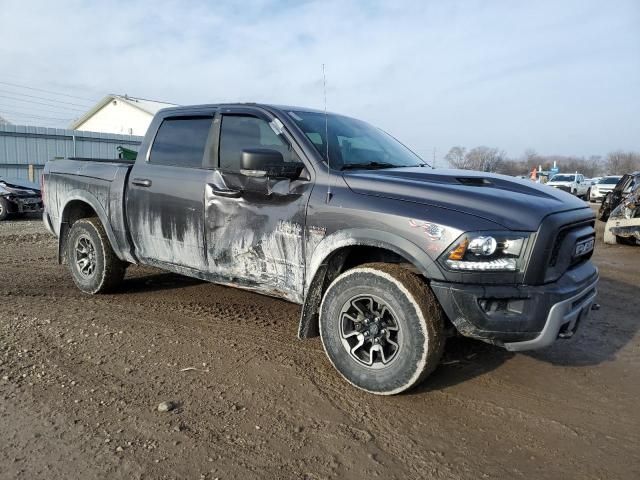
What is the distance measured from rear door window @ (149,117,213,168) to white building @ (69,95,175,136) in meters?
39.1

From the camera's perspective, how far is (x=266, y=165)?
3549 millimetres


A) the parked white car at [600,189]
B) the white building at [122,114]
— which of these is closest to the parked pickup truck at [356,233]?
the parked white car at [600,189]

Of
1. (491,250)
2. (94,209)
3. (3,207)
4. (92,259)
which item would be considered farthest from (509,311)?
(3,207)

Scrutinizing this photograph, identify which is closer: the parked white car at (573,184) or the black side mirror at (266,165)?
the black side mirror at (266,165)

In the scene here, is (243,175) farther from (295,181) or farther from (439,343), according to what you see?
(439,343)

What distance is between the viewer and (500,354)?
4094 mm

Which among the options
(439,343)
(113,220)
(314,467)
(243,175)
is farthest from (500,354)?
(113,220)

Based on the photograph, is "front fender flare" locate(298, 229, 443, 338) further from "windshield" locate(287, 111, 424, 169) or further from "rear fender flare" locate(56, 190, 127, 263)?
"rear fender flare" locate(56, 190, 127, 263)

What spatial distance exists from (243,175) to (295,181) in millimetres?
503

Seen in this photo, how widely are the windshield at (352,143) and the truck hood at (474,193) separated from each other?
10.9 inches

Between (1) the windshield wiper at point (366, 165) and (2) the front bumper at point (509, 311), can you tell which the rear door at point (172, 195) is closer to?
(1) the windshield wiper at point (366, 165)

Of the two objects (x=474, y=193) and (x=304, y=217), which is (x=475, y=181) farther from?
(x=304, y=217)

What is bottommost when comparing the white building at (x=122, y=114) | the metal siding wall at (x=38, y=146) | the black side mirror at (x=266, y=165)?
the black side mirror at (x=266, y=165)

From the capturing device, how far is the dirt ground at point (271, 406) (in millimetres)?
2564
